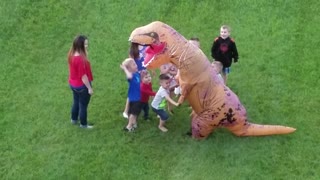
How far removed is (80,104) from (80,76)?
0.63 metres

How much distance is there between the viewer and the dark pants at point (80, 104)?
942cm

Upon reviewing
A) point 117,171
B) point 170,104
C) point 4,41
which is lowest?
point 117,171

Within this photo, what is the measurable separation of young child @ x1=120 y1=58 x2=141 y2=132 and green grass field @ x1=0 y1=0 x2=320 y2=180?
0.22 metres

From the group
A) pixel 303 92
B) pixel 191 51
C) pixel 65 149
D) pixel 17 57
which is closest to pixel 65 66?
pixel 17 57

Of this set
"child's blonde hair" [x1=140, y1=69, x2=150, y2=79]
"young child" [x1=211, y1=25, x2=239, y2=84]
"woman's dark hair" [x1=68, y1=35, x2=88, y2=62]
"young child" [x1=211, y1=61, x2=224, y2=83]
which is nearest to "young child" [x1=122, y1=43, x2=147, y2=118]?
"child's blonde hair" [x1=140, y1=69, x2=150, y2=79]

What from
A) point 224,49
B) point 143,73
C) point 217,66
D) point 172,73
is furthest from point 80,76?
point 224,49

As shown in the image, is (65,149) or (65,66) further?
(65,66)

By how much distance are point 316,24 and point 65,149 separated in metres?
5.43

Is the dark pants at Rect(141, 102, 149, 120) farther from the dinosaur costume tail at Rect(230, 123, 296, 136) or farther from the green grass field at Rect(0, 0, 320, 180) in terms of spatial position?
the dinosaur costume tail at Rect(230, 123, 296, 136)

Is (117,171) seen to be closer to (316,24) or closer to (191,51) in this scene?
(191,51)

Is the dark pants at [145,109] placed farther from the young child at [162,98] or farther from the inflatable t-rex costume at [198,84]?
the inflatable t-rex costume at [198,84]

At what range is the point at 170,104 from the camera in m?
10.3

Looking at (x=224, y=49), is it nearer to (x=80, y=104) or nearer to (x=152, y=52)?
(x=152, y=52)

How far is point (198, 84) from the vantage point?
9.33 meters
